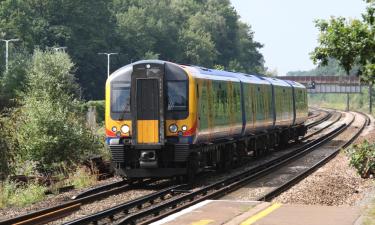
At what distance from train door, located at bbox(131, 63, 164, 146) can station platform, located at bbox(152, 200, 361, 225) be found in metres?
4.57

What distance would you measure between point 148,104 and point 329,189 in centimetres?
487

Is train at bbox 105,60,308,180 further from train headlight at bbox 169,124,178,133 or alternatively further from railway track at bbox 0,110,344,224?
railway track at bbox 0,110,344,224

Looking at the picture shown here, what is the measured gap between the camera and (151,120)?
18.4 meters

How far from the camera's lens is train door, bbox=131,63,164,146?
18375 mm

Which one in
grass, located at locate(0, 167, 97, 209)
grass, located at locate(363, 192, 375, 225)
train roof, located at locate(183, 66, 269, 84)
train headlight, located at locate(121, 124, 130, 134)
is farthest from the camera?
train roof, located at locate(183, 66, 269, 84)

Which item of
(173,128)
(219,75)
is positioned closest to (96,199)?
(173,128)

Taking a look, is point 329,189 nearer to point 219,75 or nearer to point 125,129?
point 125,129

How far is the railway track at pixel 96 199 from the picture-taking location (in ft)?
42.0

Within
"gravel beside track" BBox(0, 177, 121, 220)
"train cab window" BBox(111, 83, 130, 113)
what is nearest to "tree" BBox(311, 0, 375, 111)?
"train cab window" BBox(111, 83, 130, 113)

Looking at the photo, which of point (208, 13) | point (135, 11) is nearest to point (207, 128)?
point (135, 11)

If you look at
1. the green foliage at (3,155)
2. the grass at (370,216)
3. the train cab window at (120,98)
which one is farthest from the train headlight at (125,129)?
the grass at (370,216)

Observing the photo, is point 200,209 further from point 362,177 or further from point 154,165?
point 362,177

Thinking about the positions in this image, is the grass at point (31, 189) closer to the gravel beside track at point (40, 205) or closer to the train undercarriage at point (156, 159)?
the gravel beside track at point (40, 205)

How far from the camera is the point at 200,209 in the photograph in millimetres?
13266
